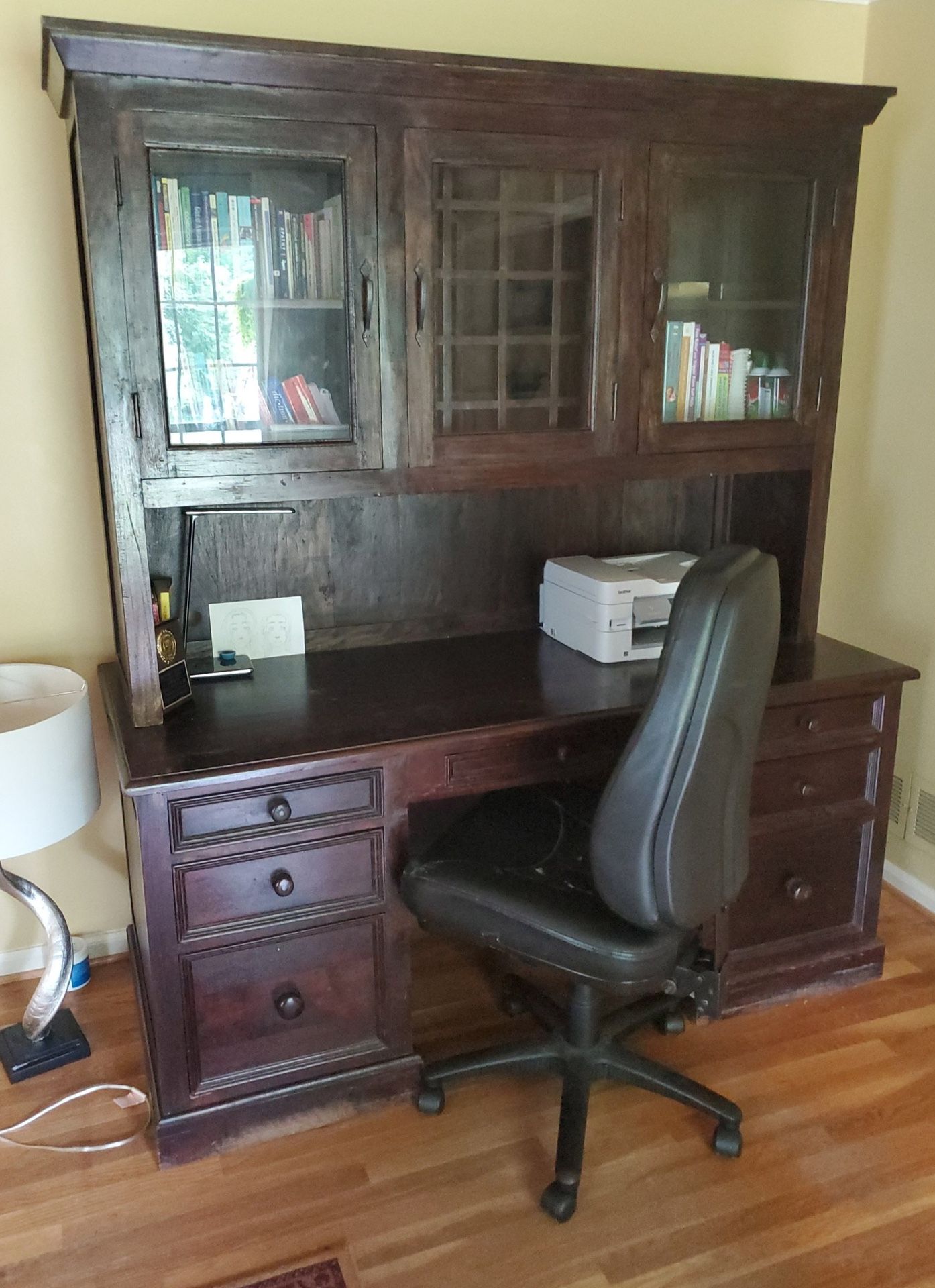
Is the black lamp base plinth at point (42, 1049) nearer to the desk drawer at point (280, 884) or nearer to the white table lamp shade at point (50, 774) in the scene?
the white table lamp shade at point (50, 774)

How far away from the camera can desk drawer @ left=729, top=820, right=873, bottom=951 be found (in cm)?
222

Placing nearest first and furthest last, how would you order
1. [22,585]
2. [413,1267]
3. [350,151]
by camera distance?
1. [413,1267]
2. [350,151]
3. [22,585]

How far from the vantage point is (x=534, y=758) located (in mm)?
1957

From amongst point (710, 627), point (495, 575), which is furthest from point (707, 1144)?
point (495, 575)

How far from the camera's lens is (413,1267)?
167 cm

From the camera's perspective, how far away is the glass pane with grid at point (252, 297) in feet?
5.85

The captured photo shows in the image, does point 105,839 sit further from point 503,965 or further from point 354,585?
point 503,965

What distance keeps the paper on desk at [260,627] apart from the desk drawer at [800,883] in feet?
3.69

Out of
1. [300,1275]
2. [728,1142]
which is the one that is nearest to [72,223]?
[300,1275]

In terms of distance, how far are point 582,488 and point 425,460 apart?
639mm

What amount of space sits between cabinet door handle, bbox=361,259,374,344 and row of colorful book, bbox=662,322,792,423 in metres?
0.65

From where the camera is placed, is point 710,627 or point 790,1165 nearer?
point 710,627

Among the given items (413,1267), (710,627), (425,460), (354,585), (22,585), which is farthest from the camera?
(354,585)

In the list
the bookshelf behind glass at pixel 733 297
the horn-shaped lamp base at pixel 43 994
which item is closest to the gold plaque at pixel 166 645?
the horn-shaped lamp base at pixel 43 994
